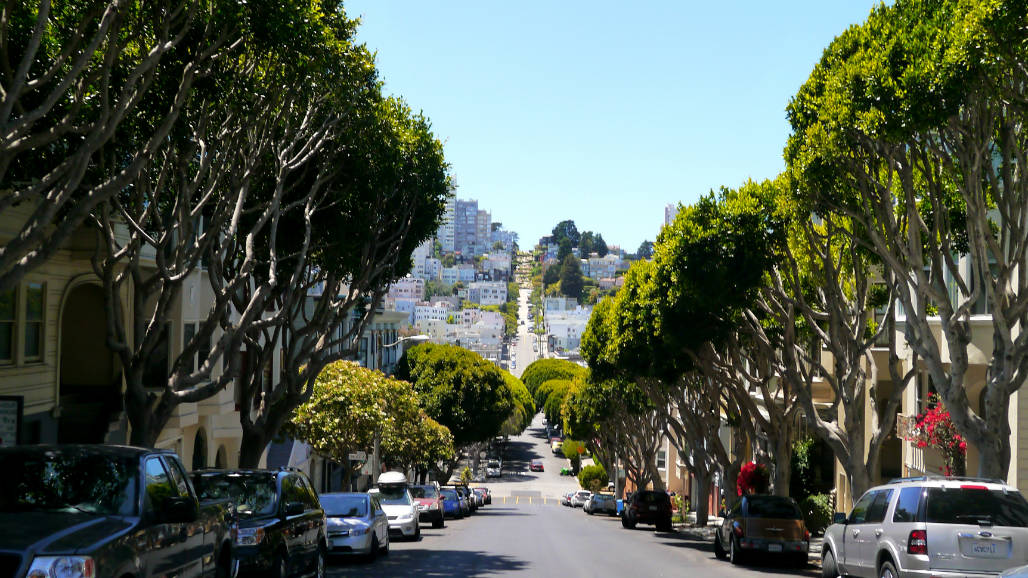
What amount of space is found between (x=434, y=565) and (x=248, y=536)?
7.38 m

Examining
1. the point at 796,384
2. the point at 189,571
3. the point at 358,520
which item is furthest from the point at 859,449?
the point at 189,571

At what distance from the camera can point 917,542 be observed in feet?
40.5

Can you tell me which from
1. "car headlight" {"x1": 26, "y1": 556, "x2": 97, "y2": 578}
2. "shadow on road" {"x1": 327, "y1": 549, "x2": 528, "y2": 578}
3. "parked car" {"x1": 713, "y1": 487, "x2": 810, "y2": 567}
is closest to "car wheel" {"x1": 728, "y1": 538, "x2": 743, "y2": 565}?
"parked car" {"x1": 713, "y1": 487, "x2": 810, "y2": 567}

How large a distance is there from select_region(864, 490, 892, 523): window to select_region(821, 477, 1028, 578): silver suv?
2cm

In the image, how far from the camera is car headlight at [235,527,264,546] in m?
12.8

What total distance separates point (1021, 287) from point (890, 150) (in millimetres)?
2871

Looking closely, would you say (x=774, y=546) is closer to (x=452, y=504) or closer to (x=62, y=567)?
(x=62, y=567)

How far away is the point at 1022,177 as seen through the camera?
15.9m

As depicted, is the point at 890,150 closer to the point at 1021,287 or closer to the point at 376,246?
the point at 1021,287

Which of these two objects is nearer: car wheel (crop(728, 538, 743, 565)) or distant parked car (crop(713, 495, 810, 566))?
distant parked car (crop(713, 495, 810, 566))

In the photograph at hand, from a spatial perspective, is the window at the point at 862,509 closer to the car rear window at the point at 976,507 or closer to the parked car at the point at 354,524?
the car rear window at the point at 976,507

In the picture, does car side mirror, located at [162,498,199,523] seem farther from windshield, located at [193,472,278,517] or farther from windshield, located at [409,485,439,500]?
windshield, located at [409,485,439,500]

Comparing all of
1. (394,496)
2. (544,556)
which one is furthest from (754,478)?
(544,556)

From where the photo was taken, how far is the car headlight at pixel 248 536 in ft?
42.0
